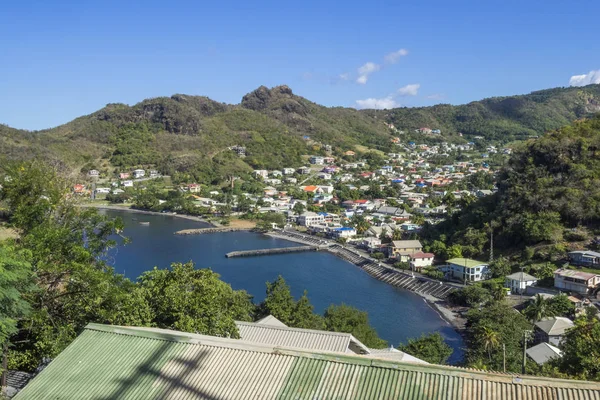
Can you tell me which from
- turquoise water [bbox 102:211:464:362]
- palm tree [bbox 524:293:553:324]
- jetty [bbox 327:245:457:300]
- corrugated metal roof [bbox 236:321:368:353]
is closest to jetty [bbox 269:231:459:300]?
jetty [bbox 327:245:457:300]

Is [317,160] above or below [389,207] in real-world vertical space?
above

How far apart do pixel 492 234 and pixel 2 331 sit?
23852 millimetres

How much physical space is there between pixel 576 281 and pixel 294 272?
12960 millimetres

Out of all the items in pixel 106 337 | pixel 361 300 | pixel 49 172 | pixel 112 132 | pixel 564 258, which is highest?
pixel 112 132

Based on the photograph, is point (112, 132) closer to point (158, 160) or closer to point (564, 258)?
point (158, 160)

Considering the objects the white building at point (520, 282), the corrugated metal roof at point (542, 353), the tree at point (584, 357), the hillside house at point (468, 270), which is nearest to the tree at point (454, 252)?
the hillside house at point (468, 270)

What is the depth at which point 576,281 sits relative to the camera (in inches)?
761

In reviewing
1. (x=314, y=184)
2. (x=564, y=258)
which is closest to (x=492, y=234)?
(x=564, y=258)

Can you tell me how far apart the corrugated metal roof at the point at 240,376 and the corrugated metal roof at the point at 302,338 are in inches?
109

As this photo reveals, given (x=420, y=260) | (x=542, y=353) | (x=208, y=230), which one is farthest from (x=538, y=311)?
(x=208, y=230)

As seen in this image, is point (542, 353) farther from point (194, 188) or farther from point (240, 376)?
point (194, 188)

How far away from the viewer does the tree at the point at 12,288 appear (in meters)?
6.08

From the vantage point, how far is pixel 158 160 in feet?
200

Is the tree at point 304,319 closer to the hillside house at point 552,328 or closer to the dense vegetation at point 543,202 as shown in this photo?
the hillside house at point 552,328
